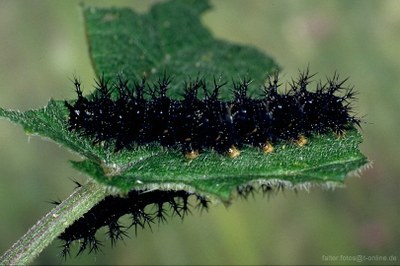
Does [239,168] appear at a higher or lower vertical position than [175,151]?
lower

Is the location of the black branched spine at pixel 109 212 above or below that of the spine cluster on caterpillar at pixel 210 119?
below

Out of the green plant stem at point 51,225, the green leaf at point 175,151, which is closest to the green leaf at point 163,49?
the green leaf at point 175,151

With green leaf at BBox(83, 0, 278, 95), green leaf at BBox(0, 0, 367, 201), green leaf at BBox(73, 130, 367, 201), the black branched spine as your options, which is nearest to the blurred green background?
green leaf at BBox(83, 0, 278, 95)

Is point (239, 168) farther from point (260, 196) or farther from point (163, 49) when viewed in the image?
point (260, 196)

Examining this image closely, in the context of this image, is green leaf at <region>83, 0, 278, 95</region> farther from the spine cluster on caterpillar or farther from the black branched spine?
the black branched spine

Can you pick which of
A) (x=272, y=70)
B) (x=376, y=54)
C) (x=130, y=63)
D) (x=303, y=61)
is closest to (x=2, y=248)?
(x=130, y=63)

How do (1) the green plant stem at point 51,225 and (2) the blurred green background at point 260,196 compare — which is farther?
(2) the blurred green background at point 260,196

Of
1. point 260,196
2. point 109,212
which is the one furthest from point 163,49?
point 260,196

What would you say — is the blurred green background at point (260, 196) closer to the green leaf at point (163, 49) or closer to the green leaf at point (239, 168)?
the green leaf at point (163, 49)
